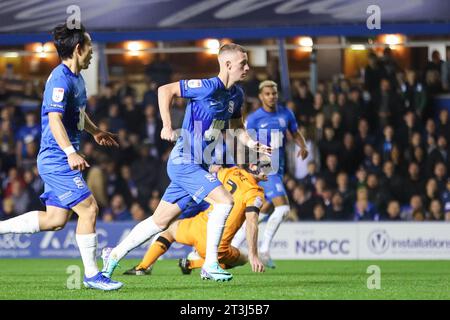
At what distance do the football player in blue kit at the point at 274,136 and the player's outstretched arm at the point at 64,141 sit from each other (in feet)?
19.5

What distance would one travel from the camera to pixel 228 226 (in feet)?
38.3

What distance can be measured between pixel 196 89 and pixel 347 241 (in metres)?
8.50

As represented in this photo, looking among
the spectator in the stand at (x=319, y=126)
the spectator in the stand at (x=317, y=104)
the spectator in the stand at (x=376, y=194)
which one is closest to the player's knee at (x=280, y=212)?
the spectator in the stand at (x=376, y=194)

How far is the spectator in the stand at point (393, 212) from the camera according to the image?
1856 cm

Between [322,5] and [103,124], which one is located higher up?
[322,5]

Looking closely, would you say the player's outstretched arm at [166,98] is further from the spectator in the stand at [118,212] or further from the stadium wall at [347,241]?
the spectator in the stand at [118,212]

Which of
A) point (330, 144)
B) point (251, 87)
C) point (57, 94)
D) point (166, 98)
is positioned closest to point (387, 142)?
point (330, 144)

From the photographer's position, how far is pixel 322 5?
1928cm

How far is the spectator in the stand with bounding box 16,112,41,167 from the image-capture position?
68.2 feet

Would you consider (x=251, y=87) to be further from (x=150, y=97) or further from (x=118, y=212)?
(x=118, y=212)

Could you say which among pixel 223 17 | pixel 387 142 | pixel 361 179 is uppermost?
pixel 223 17
